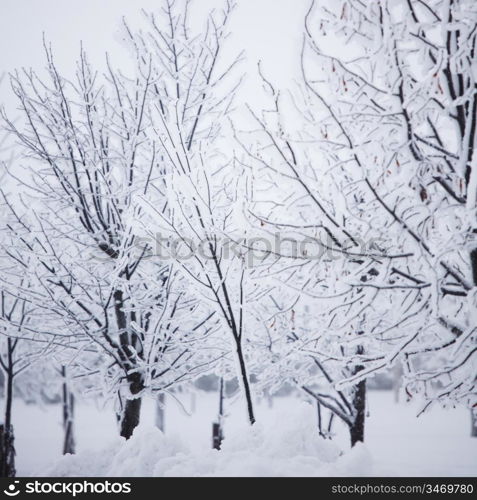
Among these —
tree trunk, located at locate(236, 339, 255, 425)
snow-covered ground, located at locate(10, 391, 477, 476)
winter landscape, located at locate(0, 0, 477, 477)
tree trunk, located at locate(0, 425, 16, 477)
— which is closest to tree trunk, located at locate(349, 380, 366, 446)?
winter landscape, located at locate(0, 0, 477, 477)

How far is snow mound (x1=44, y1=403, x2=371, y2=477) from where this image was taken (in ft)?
8.79

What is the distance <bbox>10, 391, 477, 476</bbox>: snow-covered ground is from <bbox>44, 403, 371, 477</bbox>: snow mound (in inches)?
0.4

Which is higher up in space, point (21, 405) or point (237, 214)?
point (237, 214)

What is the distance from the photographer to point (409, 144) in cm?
234

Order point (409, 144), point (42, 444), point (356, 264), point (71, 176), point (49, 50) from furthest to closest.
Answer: point (42, 444) < point (71, 176) < point (49, 50) < point (356, 264) < point (409, 144)

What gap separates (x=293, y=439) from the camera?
3.09 m

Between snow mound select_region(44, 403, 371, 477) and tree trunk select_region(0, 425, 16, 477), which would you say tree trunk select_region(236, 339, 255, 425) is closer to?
snow mound select_region(44, 403, 371, 477)

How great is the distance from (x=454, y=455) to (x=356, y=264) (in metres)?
9.41

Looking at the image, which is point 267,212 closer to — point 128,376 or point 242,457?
point 242,457

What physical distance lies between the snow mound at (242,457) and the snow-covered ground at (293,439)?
0.01 meters

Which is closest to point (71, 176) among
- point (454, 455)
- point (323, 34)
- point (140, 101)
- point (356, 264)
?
point (140, 101)

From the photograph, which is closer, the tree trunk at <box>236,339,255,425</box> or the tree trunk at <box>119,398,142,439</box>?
the tree trunk at <box>236,339,255,425</box>

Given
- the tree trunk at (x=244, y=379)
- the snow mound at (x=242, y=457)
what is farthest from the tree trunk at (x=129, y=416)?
the tree trunk at (x=244, y=379)

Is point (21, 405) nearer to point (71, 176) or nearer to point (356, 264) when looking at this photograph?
point (71, 176)
